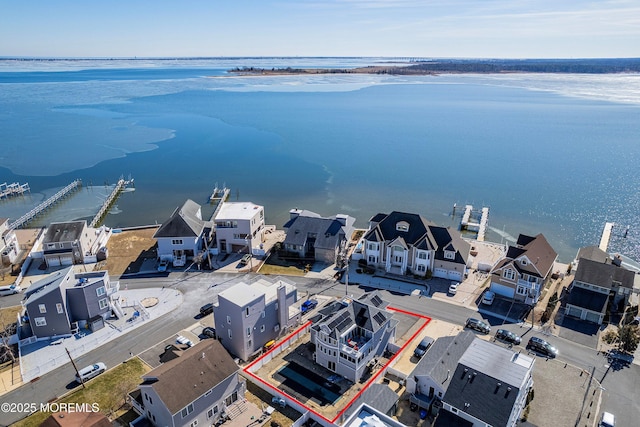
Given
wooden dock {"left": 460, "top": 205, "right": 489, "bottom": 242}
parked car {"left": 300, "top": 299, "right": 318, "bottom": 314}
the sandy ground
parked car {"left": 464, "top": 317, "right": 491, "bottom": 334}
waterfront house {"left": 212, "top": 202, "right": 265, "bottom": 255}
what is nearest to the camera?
parked car {"left": 464, "top": 317, "right": 491, "bottom": 334}

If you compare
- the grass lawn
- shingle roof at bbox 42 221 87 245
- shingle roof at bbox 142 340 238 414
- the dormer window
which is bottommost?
the grass lawn

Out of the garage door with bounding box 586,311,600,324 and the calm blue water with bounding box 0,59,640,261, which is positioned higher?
the calm blue water with bounding box 0,59,640,261

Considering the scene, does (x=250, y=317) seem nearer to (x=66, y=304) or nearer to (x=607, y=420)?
(x=66, y=304)

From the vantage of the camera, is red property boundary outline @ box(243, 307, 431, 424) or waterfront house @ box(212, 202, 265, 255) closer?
red property boundary outline @ box(243, 307, 431, 424)

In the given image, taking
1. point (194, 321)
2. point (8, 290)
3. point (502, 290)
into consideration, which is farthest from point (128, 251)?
point (502, 290)

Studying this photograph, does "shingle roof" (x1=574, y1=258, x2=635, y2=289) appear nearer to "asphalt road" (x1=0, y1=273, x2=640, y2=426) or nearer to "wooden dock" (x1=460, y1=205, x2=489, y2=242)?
"asphalt road" (x1=0, y1=273, x2=640, y2=426)

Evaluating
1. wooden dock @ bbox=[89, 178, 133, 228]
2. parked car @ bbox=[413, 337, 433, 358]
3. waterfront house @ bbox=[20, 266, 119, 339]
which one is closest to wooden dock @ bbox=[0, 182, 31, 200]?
wooden dock @ bbox=[89, 178, 133, 228]

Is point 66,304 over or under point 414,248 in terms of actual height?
under
